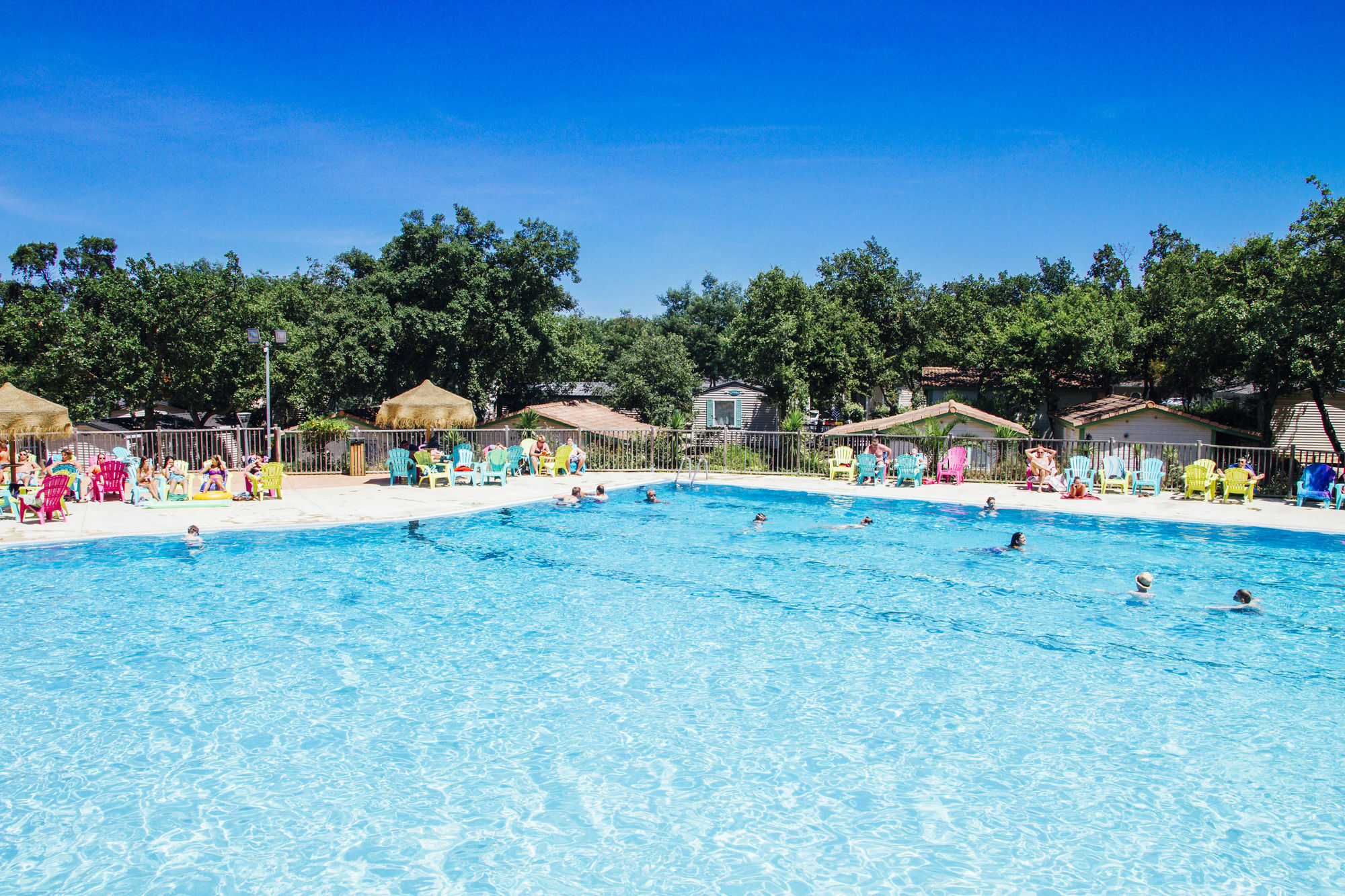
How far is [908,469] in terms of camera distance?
2109cm

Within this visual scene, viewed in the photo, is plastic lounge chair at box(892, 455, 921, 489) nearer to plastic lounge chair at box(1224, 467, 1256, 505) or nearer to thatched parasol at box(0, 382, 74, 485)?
plastic lounge chair at box(1224, 467, 1256, 505)

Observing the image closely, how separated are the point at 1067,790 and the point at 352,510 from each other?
13.7 m

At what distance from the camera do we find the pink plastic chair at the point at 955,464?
831 inches

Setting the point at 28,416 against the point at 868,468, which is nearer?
the point at 28,416

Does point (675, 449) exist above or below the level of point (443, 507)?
above

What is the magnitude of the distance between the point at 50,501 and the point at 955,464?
772 inches

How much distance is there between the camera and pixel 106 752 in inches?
266

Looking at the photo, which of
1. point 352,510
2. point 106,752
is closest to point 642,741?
point 106,752

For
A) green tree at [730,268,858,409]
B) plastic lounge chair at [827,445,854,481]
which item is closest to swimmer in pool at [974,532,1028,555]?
plastic lounge chair at [827,445,854,481]

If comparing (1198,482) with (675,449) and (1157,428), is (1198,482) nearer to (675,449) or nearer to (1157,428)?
(1157,428)

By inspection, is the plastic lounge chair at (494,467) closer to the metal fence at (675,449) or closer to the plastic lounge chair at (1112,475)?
the metal fence at (675,449)

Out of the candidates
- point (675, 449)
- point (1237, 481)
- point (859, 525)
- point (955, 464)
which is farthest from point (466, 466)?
point (1237, 481)

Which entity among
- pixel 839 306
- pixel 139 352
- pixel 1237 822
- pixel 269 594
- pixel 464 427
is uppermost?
pixel 839 306

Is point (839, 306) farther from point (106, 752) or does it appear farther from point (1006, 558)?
point (106, 752)
